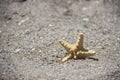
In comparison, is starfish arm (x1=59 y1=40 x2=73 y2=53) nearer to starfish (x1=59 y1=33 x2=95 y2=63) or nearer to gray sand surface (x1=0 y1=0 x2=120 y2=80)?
starfish (x1=59 y1=33 x2=95 y2=63)

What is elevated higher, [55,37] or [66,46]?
[66,46]

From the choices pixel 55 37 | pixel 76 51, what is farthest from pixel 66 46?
pixel 55 37

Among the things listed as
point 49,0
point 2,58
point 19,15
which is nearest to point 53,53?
point 2,58

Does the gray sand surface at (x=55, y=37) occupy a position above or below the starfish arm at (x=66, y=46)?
below

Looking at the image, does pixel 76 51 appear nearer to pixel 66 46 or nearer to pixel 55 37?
pixel 66 46

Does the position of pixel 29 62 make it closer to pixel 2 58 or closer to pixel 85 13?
pixel 2 58

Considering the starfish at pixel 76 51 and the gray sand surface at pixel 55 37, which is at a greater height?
the starfish at pixel 76 51

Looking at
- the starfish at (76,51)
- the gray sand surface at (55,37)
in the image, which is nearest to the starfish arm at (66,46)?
the starfish at (76,51)

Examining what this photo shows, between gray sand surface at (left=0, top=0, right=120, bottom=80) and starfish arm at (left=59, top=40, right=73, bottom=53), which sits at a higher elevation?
starfish arm at (left=59, top=40, right=73, bottom=53)

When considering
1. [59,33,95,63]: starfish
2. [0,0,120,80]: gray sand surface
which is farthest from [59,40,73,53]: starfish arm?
[0,0,120,80]: gray sand surface

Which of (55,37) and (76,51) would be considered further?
(55,37)

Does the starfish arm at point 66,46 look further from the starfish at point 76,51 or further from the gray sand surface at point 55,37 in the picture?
the gray sand surface at point 55,37

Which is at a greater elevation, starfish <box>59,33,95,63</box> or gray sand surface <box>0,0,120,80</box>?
starfish <box>59,33,95,63</box>
